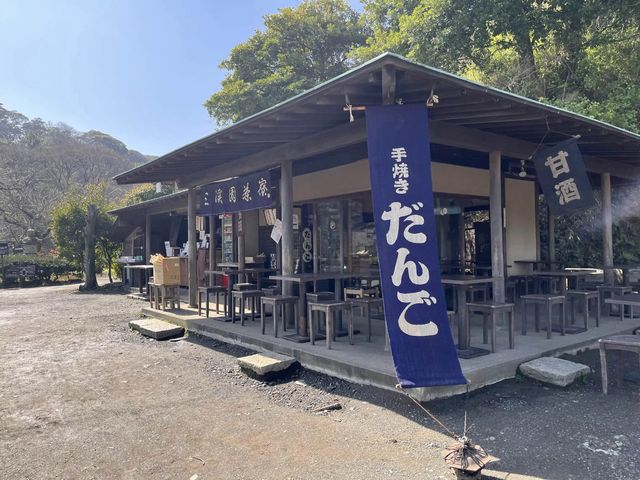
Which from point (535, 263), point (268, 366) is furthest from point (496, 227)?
point (268, 366)

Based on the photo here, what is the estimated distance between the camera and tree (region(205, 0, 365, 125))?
2152 cm

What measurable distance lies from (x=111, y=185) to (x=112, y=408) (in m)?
37.6

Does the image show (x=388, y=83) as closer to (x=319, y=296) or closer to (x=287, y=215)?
(x=287, y=215)

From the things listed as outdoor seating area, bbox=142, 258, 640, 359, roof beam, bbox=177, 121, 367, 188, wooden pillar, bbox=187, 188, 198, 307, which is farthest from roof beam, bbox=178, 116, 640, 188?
outdoor seating area, bbox=142, 258, 640, 359

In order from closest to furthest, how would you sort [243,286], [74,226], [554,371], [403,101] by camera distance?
1. [554,371]
2. [403,101]
3. [243,286]
4. [74,226]

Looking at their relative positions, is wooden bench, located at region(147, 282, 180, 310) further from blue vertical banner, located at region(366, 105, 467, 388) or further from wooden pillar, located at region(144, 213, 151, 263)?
blue vertical banner, located at region(366, 105, 467, 388)

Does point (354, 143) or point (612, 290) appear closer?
point (354, 143)

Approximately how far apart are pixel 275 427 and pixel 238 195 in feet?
15.9

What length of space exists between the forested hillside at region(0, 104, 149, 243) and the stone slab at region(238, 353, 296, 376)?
27153mm

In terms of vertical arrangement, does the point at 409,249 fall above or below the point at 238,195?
below

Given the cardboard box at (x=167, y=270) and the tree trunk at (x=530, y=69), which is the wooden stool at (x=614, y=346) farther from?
the tree trunk at (x=530, y=69)

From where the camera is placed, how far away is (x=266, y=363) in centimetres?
488

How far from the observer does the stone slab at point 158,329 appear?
24.1ft

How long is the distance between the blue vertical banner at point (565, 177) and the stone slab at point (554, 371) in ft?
7.45
